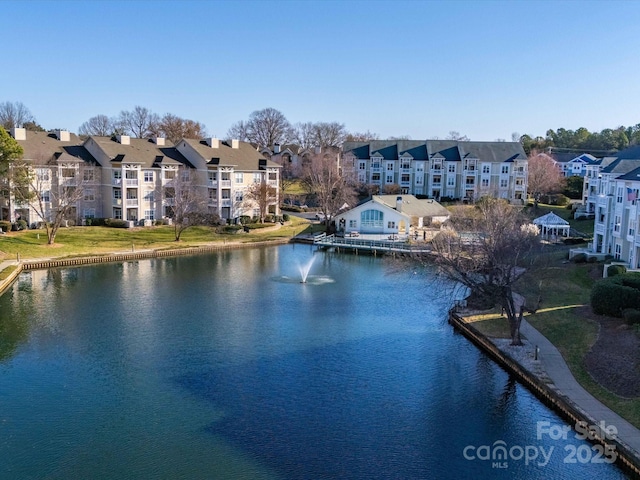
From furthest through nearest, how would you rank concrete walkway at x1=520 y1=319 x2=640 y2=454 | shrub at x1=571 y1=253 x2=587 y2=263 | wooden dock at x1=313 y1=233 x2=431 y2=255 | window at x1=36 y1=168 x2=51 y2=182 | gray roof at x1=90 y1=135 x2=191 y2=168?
gray roof at x1=90 y1=135 x2=191 y2=168, window at x1=36 y1=168 x2=51 y2=182, wooden dock at x1=313 y1=233 x2=431 y2=255, shrub at x1=571 y1=253 x2=587 y2=263, concrete walkway at x1=520 y1=319 x2=640 y2=454

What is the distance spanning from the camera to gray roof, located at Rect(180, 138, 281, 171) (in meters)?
65.5

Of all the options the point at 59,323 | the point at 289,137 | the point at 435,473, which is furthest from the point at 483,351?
the point at 289,137

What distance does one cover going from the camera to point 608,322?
27.9 meters

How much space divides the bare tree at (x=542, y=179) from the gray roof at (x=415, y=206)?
48.8 feet

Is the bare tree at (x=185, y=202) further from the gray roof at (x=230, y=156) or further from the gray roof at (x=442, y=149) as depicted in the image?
the gray roof at (x=442, y=149)

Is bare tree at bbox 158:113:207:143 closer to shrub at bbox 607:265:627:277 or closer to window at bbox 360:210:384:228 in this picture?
window at bbox 360:210:384:228

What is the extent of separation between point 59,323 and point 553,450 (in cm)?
2441

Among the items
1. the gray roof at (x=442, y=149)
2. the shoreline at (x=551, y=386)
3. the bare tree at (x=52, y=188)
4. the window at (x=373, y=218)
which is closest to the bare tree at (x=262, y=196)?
the window at (x=373, y=218)

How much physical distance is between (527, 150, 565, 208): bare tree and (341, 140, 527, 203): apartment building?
5.23 feet

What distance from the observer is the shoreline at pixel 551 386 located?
17.9 meters

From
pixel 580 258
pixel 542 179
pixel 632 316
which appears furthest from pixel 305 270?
pixel 542 179

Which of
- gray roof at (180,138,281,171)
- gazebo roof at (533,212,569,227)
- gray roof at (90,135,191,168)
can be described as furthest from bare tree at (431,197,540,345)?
gray roof at (180,138,281,171)

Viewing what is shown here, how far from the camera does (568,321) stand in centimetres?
2903

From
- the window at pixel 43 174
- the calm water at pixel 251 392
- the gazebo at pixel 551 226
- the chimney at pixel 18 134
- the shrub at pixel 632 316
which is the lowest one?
the calm water at pixel 251 392
